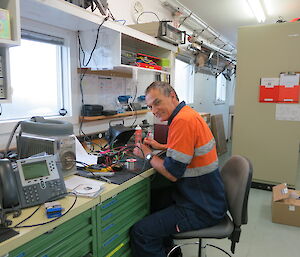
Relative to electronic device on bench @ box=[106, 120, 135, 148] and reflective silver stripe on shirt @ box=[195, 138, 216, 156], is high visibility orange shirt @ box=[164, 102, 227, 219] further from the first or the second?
electronic device on bench @ box=[106, 120, 135, 148]

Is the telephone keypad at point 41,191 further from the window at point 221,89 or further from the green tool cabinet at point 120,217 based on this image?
the window at point 221,89

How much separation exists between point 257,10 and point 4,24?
4.11m

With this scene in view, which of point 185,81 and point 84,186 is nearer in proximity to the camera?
point 84,186

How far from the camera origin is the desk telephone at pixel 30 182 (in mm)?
996

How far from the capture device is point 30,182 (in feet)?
3.63

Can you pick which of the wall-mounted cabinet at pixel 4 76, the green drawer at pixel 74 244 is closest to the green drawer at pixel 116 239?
the green drawer at pixel 74 244

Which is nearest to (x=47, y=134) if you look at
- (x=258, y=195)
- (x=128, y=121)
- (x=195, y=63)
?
(x=128, y=121)

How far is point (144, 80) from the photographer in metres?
3.21

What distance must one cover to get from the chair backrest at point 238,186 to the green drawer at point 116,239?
23.4 inches

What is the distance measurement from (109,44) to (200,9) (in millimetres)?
2641

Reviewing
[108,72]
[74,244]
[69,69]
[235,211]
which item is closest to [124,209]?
[74,244]

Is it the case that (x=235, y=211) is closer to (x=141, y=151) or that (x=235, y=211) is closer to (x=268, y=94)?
(x=141, y=151)

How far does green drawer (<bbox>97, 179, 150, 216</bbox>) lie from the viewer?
131 cm

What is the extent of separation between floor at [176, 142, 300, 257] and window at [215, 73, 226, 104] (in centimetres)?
454
